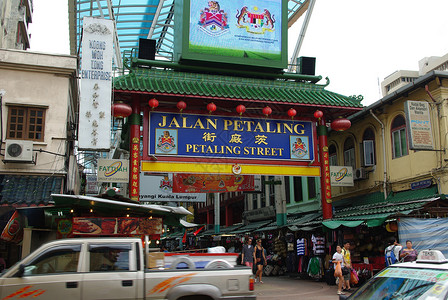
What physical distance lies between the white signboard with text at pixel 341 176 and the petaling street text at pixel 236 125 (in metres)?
2.18

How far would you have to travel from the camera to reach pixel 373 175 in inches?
776

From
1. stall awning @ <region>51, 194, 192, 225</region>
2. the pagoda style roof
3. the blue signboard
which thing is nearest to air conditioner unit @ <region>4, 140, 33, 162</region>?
stall awning @ <region>51, 194, 192, 225</region>

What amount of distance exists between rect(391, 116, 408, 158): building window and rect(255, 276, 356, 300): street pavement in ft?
20.3

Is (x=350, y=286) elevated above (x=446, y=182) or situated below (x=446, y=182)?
below

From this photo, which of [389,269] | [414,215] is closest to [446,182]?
[414,215]

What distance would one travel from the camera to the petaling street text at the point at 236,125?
16875mm

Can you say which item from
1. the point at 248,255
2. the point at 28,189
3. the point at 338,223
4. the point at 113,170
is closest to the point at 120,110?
the point at 113,170

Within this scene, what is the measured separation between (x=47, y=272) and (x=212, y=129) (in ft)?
35.1

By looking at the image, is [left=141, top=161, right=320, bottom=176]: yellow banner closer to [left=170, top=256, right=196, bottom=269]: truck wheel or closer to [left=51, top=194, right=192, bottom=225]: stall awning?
[left=51, top=194, right=192, bottom=225]: stall awning

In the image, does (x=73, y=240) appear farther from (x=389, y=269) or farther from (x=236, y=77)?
(x=236, y=77)

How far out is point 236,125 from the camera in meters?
17.5

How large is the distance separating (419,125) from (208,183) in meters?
8.97

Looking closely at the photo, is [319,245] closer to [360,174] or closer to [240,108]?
[360,174]

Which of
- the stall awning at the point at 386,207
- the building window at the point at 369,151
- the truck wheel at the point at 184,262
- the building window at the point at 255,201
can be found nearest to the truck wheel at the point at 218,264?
the truck wheel at the point at 184,262
